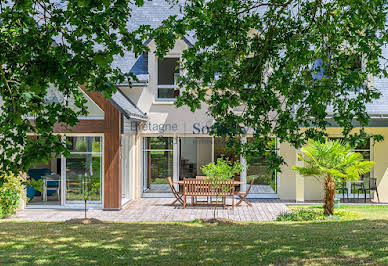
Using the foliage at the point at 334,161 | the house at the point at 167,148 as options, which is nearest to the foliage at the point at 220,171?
the foliage at the point at 334,161

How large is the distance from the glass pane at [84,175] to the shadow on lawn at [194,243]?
4.14 meters

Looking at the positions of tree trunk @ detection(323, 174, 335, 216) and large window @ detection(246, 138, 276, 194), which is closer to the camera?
tree trunk @ detection(323, 174, 335, 216)

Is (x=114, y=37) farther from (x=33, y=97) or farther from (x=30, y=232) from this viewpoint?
(x=30, y=232)

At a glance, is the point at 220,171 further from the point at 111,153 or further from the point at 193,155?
the point at 193,155

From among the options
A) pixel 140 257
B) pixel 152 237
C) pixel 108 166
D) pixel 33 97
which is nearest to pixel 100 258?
pixel 140 257

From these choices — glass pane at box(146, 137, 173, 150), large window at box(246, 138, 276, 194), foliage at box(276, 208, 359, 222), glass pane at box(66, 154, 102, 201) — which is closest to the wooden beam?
glass pane at box(66, 154, 102, 201)

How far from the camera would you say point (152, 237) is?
10750 mm

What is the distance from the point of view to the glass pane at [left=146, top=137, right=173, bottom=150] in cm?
2048

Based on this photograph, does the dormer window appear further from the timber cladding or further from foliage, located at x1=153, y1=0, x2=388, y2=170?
foliage, located at x1=153, y1=0, x2=388, y2=170

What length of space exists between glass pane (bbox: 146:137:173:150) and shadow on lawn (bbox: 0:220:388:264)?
7.82 metres

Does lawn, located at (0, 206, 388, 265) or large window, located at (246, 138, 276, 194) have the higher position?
large window, located at (246, 138, 276, 194)

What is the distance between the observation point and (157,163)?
20.7 metres

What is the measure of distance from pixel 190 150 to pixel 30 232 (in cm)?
985

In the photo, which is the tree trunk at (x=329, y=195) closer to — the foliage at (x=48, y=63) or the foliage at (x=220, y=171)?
the foliage at (x=220, y=171)
